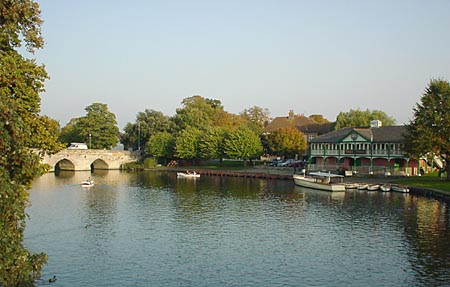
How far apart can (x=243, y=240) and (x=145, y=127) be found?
305ft

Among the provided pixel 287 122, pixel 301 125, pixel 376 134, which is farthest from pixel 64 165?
pixel 376 134

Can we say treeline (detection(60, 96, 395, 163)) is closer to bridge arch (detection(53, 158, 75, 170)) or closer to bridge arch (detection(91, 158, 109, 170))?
bridge arch (detection(91, 158, 109, 170))

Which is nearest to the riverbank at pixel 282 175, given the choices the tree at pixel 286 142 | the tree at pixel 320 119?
the tree at pixel 286 142

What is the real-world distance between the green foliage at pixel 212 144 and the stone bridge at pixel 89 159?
74.9ft

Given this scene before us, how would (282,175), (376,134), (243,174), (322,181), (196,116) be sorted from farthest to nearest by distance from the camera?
(196,116) → (243,174) → (282,175) → (376,134) → (322,181)

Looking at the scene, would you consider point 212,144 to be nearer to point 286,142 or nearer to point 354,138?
point 286,142

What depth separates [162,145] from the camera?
115312mm

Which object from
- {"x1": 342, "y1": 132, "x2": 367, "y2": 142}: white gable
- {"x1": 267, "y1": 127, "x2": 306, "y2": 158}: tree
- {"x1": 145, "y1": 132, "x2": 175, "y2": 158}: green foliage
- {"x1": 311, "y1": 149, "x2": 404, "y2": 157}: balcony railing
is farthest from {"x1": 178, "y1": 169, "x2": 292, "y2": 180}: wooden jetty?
{"x1": 145, "y1": 132, "x2": 175, "y2": 158}: green foliage

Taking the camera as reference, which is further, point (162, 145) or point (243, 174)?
point (162, 145)

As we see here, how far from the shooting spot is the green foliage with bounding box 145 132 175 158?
379 feet

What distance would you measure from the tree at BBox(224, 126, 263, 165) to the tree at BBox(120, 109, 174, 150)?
83.5 ft

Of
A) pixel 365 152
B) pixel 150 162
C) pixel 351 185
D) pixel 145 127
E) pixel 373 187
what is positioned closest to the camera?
pixel 373 187

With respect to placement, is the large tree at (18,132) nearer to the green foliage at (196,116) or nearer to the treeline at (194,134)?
the treeline at (194,134)

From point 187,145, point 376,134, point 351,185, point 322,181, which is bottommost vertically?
point 351,185
